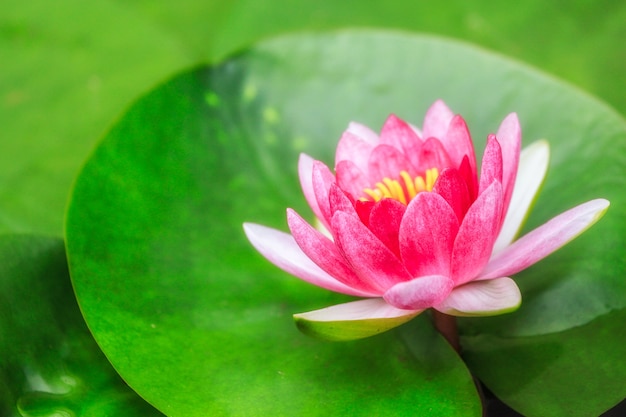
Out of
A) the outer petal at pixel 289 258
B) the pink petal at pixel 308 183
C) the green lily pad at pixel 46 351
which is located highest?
the pink petal at pixel 308 183

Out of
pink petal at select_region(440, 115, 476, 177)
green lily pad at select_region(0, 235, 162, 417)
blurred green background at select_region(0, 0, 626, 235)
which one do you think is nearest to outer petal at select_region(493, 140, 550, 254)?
pink petal at select_region(440, 115, 476, 177)

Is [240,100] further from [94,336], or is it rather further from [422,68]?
[94,336]

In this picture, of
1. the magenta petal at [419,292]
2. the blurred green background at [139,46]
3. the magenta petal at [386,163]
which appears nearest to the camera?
the magenta petal at [419,292]

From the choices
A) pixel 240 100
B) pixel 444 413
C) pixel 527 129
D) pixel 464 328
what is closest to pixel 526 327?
pixel 464 328

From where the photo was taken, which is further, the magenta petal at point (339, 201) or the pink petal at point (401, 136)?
the pink petal at point (401, 136)

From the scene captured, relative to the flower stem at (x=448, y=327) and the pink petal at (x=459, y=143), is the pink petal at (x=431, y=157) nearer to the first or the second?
the pink petal at (x=459, y=143)

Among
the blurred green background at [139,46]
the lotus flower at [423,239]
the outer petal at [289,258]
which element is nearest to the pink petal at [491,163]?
the lotus flower at [423,239]

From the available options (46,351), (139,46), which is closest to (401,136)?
(46,351)

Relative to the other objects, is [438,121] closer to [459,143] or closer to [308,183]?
[459,143]
